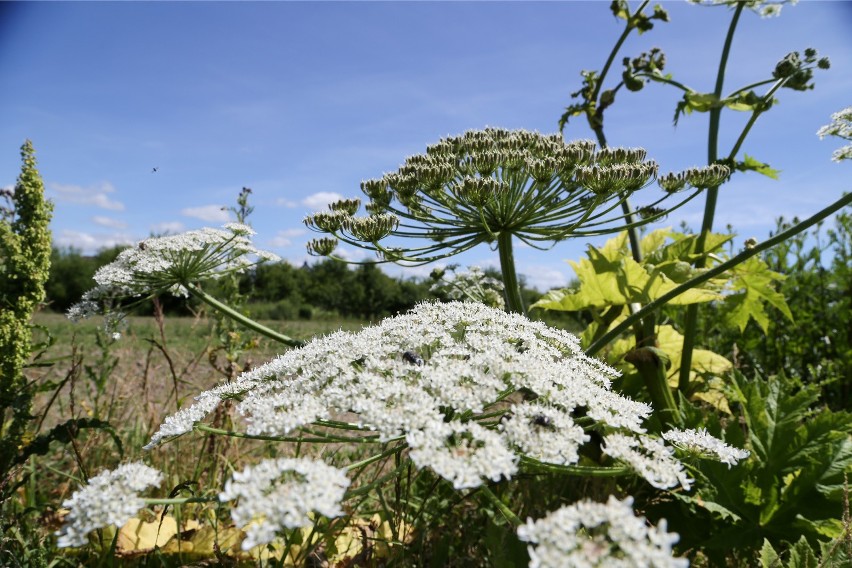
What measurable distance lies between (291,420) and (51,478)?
4647mm

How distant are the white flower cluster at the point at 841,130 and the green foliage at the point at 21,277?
20.5 ft

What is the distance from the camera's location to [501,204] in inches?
150

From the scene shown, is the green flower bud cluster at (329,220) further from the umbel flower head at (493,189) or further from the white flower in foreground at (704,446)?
the white flower in foreground at (704,446)

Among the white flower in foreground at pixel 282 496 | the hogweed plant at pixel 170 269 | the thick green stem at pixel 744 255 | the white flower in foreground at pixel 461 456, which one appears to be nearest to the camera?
the white flower in foreground at pixel 282 496

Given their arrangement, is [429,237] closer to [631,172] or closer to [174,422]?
[631,172]

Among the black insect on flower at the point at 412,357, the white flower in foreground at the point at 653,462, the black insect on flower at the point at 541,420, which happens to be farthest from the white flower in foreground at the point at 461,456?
the black insect on flower at the point at 412,357

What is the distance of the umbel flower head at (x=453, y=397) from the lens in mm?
1818

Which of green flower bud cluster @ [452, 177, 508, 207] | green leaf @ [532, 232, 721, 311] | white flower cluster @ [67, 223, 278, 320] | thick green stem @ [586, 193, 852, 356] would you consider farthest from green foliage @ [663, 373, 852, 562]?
white flower cluster @ [67, 223, 278, 320]

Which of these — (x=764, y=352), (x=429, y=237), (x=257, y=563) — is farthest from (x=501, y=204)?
(x=764, y=352)

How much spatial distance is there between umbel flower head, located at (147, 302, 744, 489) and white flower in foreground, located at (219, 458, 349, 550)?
0.69 feet

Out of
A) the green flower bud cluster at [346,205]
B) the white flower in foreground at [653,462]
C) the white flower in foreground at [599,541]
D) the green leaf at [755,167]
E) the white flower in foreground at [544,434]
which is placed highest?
the green leaf at [755,167]

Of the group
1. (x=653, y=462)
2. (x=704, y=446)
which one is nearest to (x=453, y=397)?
(x=653, y=462)

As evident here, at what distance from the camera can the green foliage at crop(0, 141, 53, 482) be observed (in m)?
4.09

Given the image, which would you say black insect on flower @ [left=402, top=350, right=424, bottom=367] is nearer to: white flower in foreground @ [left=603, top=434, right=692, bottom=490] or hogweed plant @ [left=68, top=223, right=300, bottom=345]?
white flower in foreground @ [left=603, top=434, right=692, bottom=490]
